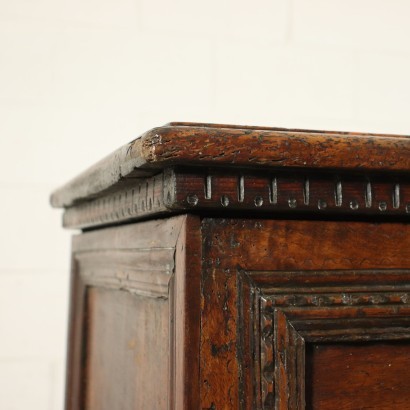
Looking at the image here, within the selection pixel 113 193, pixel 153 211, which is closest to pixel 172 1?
pixel 113 193

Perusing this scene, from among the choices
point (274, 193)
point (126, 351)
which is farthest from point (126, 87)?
point (274, 193)

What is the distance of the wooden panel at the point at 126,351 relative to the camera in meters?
0.69

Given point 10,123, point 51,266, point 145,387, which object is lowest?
point 145,387

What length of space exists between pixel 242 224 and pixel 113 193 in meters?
0.24

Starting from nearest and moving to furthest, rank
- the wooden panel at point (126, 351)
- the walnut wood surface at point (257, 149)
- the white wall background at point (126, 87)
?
the walnut wood surface at point (257, 149)
the wooden panel at point (126, 351)
the white wall background at point (126, 87)

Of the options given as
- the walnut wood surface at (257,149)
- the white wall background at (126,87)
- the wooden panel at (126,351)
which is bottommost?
the wooden panel at (126,351)

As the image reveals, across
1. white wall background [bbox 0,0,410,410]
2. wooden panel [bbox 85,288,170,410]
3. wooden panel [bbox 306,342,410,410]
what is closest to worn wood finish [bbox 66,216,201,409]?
wooden panel [bbox 85,288,170,410]

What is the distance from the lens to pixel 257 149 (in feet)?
1.88

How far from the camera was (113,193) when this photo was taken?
815 mm

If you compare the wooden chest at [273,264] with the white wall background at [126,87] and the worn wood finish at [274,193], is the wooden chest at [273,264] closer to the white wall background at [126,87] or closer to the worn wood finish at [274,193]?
the worn wood finish at [274,193]

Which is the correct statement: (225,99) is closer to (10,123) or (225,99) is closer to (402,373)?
(10,123)

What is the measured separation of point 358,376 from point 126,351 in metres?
0.29

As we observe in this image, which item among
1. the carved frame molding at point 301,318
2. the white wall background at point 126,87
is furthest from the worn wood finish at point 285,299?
the white wall background at point 126,87

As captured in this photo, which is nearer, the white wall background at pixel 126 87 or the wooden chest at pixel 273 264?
the wooden chest at pixel 273 264
